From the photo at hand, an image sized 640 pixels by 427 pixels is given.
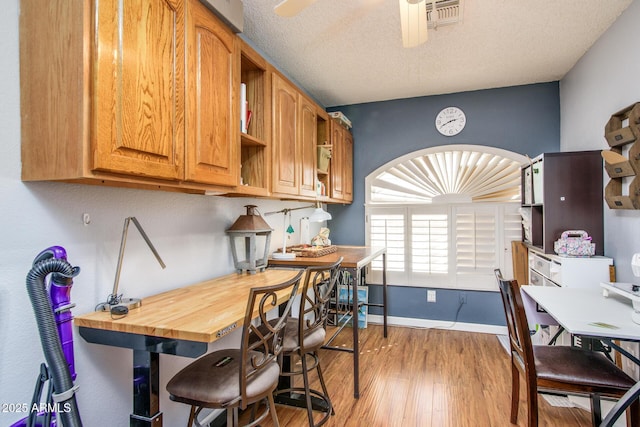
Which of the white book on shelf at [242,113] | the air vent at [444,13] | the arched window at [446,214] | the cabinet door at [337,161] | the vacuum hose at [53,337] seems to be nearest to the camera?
the vacuum hose at [53,337]

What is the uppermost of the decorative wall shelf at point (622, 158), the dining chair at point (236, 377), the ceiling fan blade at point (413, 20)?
the ceiling fan blade at point (413, 20)

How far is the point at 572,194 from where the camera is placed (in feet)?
8.38

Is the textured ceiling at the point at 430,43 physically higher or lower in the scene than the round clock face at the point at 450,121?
higher

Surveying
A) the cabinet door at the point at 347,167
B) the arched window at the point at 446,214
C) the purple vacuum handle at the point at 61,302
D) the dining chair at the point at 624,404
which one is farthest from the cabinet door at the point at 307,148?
the dining chair at the point at 624,404

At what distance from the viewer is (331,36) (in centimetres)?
250

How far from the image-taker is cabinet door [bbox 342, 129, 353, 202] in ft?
12.6

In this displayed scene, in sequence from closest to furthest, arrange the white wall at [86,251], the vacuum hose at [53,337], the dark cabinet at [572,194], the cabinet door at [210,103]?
the vacuum hose at [53,337] < the white wall at [86,251] < the cabinet door at [210,103] < the dark cabinet at [572,194]

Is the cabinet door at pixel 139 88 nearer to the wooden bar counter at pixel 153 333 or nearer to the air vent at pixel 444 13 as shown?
the wooden bar counter at pixel 153 333

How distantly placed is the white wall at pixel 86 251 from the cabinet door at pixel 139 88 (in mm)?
363

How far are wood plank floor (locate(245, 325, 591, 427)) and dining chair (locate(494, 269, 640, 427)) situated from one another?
574mm

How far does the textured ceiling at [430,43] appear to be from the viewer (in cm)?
219

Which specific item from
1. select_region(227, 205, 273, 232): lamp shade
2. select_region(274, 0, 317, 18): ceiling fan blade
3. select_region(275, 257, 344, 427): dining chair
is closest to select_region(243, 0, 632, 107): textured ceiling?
select_region(274, 0, 317, 18): ceiling fan blade

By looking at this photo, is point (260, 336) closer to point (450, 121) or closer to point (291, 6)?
point (291, 6)

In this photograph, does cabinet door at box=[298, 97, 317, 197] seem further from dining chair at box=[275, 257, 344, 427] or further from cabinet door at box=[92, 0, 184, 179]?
cabinet door at box=[92, 0, 184, 179]
